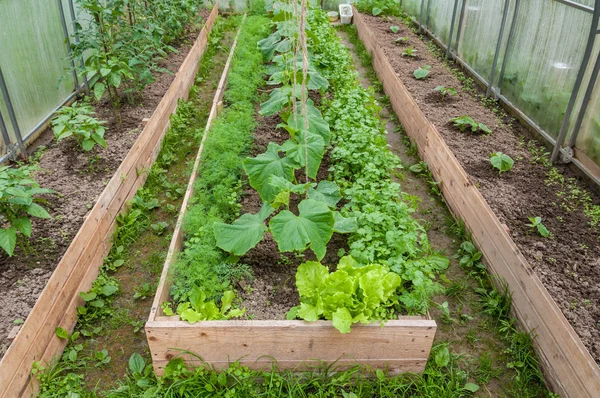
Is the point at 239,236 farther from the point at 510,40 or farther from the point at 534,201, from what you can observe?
the point at 510,40

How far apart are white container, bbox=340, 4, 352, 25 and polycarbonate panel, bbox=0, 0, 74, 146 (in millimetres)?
6217

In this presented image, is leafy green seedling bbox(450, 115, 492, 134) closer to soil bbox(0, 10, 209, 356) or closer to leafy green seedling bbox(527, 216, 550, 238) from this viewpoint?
leafy green seedling bbox(527, 216, 550, 238)

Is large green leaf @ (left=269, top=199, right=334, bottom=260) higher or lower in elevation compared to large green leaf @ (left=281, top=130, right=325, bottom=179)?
lower

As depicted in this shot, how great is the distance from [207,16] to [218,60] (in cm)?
177

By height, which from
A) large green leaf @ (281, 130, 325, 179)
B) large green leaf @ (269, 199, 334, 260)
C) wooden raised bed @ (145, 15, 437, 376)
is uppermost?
large green leaf @ (281, 130, 325, 179)

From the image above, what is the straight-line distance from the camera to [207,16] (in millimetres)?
9344

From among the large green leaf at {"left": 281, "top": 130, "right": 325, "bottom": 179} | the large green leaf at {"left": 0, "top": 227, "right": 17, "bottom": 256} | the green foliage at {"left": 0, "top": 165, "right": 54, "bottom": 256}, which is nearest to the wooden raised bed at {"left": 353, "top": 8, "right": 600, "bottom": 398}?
the large green leaf at {"left": 281, "top": 130, "right": 325, "bottom": 179}

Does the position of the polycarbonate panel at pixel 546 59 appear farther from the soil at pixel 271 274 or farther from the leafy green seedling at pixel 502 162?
the soil at pixel 271 274

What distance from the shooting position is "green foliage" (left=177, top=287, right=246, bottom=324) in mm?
2783

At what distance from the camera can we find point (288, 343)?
2.81 metres

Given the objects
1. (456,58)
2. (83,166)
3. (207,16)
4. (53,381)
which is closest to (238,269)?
(53,381)

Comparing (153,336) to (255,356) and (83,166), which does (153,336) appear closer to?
(255,356)

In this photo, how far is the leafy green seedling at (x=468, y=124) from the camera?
5016mm

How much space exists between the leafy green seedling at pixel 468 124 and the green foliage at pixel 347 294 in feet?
8.80
